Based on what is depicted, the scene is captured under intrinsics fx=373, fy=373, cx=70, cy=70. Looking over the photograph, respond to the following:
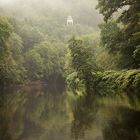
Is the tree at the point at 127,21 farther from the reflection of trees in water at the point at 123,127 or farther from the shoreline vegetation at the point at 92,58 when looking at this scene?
the reflection of trees in water at the point at 123,127

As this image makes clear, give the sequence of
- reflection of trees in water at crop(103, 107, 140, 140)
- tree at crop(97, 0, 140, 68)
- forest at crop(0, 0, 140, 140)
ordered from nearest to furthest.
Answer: reflection of trees in water at crop(103, 107, 140, 140)
forest at crop(0, 0, 140, 140)
tree at crop(97, 0, 140, 68)

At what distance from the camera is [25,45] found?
119m

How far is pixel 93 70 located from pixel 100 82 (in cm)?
445

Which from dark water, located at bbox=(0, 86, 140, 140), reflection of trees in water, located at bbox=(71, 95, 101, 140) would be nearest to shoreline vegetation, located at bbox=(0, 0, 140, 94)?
reflection of trees in water, located at bbox=(71, 95, 101, 140)

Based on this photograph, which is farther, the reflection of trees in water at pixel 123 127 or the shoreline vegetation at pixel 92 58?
the shoreline vegetation at pixel 92 58

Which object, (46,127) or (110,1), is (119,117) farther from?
(110,1)

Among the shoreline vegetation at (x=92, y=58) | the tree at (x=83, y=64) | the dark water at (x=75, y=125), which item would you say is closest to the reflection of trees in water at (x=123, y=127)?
the dark water at (x=75, y=125)

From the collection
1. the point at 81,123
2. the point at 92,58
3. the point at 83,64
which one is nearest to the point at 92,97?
the point at 83,64

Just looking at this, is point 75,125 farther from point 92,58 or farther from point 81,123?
point 92,58

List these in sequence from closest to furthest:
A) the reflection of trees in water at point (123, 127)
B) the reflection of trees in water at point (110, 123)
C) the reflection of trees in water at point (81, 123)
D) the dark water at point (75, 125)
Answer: the reflection of trees in water at point (123, 127) < the reflection of trees in water at point (110, 123) < the dark water at point (75, 125) < the reflection of trees in water at point (81, 123)

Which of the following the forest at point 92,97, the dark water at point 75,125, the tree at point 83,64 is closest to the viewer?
the dark water at point 75,125

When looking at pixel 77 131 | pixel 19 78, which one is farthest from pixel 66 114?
pixel 19 78

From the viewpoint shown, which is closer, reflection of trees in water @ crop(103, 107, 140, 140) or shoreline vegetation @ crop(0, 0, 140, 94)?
reflection of trees in water @ crop(103, 107, 140, 140)

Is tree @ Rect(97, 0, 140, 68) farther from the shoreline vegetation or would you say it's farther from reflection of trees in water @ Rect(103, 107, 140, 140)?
reflection of trees in water @ Rect(103, 107, 140, 140)
